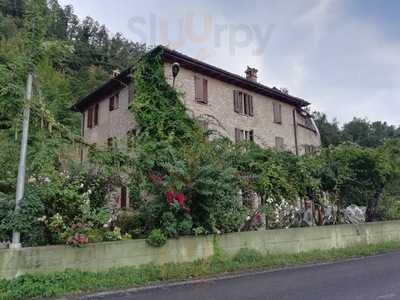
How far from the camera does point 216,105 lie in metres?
18.8

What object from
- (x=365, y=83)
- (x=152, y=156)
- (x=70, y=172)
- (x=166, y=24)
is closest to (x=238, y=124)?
(x=365, y=83)

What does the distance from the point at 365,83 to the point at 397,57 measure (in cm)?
280

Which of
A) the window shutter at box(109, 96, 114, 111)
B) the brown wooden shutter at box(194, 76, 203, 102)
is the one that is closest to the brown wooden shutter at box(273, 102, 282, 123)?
the brown wooden shutter at box(194, 76, 203, 102)

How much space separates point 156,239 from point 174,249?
0.57 m

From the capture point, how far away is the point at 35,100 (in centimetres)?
691

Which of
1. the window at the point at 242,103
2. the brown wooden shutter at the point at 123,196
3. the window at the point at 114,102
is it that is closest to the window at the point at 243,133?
the window at the point at 242,103

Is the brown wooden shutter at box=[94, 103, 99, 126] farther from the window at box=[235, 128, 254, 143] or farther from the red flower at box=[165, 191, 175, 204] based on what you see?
the red flower at box=[165, 191, 175, 204]

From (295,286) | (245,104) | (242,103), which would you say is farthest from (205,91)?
(295,286)

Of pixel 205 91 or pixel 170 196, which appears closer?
pixel 170 196

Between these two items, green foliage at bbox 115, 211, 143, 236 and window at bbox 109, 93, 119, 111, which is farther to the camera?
window at bbox 109, 93, 119, 111

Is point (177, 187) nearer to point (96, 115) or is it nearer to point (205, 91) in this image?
point (205, 91)

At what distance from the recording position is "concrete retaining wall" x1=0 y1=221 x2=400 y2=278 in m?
6.00

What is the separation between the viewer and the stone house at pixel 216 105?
17.4 metres

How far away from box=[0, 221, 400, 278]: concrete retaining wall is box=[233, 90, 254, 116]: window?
33.1 feet
